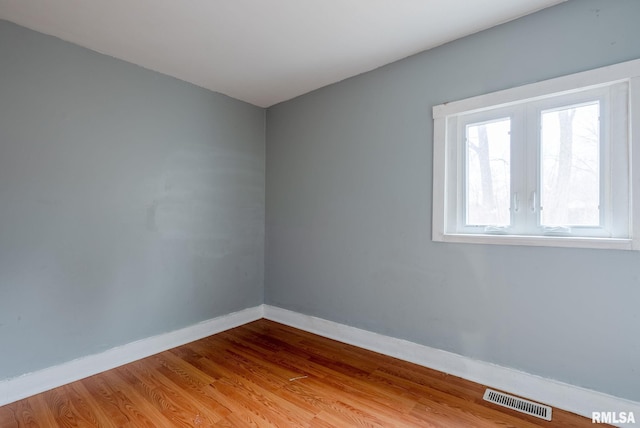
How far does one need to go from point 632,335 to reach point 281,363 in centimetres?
227

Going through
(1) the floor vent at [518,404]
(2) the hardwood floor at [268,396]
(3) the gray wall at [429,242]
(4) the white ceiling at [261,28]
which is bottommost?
(2) the hardwood floor at [268,396]

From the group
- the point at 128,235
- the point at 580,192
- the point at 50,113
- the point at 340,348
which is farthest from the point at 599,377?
the point at 50,113

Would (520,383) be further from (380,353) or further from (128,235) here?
(128,235)

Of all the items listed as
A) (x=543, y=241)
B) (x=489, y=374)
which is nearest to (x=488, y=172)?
(x=543, y=241)

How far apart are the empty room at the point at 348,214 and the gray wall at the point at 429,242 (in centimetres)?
1

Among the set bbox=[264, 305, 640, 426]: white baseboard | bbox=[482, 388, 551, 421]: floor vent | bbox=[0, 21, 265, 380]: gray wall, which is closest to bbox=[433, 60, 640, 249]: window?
bbox=[264, 305, 640, 426]: white baseboard

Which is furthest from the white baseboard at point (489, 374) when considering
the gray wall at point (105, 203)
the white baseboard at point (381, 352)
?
the gray wall at point (105, 203)

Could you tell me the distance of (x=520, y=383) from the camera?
202cm

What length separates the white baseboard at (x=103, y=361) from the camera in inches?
80.0

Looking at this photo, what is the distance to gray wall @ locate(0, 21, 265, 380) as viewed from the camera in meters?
2.08

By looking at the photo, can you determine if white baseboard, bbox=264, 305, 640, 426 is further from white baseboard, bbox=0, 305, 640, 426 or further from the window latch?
the window latch

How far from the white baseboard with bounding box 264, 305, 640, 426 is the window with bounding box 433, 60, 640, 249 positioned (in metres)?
0.87

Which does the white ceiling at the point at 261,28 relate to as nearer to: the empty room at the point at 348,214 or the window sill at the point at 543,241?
the empty room at the point at 348,214

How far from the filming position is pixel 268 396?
2.06 meters
